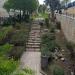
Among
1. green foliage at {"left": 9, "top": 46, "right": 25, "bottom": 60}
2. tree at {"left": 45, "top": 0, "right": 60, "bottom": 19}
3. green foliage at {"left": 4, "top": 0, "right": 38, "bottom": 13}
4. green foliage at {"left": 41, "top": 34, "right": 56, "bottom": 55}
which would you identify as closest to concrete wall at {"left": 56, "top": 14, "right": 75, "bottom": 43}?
green foliage at {"left": 41, "top": 34, "right": 56, "bottom": 55}

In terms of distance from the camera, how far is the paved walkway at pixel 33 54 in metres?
15.8

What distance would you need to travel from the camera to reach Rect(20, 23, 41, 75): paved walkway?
15.8 m

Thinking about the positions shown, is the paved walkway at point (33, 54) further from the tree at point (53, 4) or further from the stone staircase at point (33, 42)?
the tree at point (53, 4)

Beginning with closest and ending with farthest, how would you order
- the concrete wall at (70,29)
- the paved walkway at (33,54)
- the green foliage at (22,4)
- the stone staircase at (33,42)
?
the paved walkway at (33,54)
the concrete wall at (70,29)
the stone staircase at (33,42)
the green foliage at (22,4)

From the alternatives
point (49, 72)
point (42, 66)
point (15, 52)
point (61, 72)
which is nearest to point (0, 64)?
point (61, 72)

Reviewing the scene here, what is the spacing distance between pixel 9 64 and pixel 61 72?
640 centimetres

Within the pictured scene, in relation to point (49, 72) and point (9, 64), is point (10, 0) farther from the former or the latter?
point (9, 64)

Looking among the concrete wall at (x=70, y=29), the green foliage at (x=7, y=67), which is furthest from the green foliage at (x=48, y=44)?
the green foliage at (x=7, y=67)

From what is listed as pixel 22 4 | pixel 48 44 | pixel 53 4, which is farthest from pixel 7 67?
pixel 53 4

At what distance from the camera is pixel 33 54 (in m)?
19.6

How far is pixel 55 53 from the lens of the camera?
18.0 meters

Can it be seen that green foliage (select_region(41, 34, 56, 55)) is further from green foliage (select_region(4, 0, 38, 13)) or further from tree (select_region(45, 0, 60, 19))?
tree (select_region(45, 0, 60, 19))

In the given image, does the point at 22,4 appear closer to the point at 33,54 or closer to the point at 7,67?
the point at 33,54

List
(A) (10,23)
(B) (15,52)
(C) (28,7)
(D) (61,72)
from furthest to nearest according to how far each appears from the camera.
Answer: (C) (28,7) < (A) (10,23) < (B) (15,52) < (D) (61,72)
